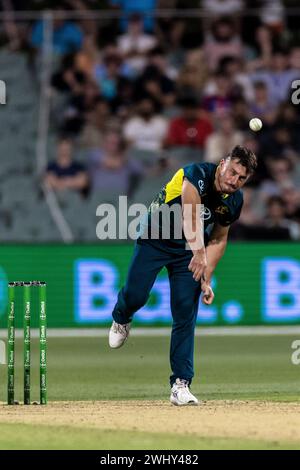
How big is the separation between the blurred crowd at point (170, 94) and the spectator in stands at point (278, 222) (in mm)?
153

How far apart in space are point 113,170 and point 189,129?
139 cm

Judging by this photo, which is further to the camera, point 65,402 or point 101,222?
point 101,222

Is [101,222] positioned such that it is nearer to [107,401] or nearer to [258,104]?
[258,104]

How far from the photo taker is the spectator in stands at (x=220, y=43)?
61.0 feet

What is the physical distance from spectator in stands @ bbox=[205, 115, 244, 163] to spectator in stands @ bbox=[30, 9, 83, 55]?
261 cm

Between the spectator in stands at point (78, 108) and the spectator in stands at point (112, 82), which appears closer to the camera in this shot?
the spectator in stands at point (78, 108)

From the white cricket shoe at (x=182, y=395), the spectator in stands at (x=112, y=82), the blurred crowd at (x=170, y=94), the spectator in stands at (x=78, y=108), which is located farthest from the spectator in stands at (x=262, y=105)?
the white cricket shoe at (x=182, y=395)

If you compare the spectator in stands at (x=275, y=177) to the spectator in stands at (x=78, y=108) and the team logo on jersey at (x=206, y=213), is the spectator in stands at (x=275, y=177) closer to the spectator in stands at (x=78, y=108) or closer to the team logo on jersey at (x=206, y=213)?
the spectator in stands at (x=78, y=108)

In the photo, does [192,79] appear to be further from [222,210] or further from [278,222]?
[222,210]

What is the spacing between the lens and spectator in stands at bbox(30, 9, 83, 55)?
728 inches

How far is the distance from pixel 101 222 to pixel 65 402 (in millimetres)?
7912

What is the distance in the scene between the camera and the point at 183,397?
927 centimetres
